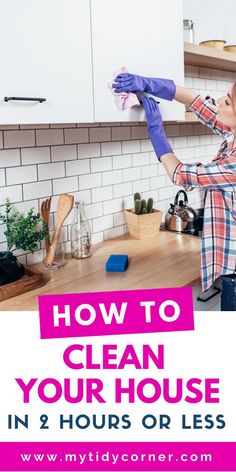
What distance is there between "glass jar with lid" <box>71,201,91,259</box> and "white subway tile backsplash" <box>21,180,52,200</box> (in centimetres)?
13

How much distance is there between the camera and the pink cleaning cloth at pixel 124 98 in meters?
1.68

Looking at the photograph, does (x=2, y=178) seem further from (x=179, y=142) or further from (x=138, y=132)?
(x=179, y=142)

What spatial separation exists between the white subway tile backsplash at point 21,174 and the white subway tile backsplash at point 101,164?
0.36m

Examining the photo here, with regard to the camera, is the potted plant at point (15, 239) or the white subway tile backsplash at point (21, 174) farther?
the white subway tile backsplash at point (21, 174)

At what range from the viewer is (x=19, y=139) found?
6.03 ft

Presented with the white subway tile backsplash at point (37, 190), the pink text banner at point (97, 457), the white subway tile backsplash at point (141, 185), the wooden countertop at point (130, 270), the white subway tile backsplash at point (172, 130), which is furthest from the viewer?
the white subway tile backsplash at point (172, 130)

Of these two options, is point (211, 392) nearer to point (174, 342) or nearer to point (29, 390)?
point (174, 342)

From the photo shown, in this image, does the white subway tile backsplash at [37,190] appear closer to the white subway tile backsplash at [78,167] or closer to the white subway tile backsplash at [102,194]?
the white subway tile backsplash at [78,167]

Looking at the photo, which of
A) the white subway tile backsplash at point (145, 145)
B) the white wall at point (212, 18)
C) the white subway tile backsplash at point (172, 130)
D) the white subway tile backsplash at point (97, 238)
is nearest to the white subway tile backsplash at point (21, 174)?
the white subway tile backsplash at point (97, 238)

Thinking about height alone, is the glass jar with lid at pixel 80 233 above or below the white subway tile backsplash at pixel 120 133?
below

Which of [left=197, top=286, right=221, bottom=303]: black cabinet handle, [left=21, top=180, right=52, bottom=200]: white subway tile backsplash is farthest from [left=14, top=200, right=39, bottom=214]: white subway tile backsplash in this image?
[left=197, top=286, right=221, bottom=303]: black cabinet handle

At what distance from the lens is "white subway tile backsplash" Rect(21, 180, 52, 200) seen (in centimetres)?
192

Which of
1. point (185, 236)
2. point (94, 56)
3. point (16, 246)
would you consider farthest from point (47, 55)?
point (185, 236)

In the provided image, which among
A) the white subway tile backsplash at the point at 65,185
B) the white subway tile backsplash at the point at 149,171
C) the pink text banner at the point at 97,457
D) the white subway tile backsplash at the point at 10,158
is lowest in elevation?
the pink text banner at the point at 97,457
